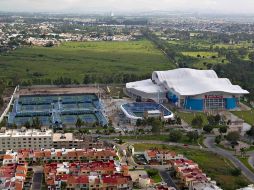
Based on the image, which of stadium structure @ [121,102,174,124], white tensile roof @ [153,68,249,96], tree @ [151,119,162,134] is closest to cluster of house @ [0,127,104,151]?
tree @ [151,119,162,134]

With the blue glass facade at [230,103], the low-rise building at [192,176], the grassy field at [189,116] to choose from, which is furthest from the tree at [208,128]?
the low-rise building at [192,176]

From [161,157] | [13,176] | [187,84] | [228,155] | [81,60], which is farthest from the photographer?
[81,60]

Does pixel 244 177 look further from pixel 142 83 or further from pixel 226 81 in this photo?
pixel 142 83

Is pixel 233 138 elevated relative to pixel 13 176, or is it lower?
lower

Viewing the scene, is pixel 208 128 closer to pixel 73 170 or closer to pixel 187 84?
pixel 187 84

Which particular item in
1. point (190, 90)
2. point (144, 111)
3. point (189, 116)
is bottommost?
point (189, 116)

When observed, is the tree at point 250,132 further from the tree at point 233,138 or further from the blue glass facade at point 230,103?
the blue glass facade at point 230,103

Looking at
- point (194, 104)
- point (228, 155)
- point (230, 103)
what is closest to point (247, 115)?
point (230, 103)
